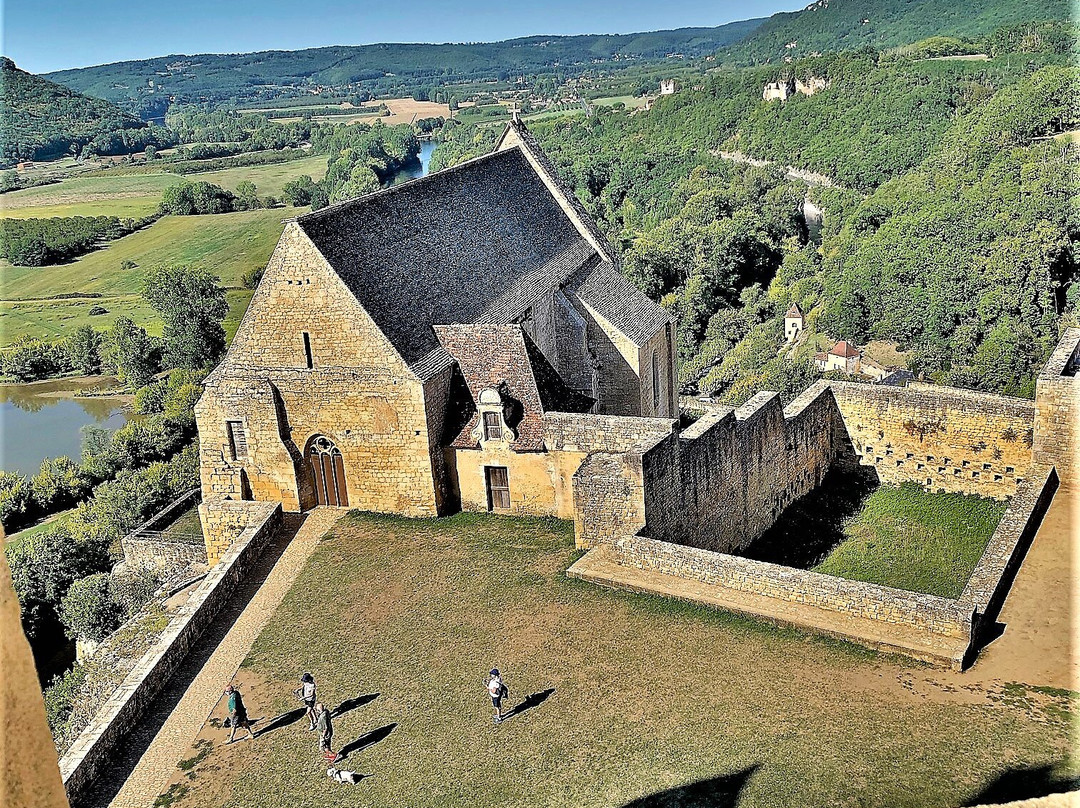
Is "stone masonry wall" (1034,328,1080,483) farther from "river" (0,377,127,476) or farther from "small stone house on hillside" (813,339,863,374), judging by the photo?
"river" (0,377,127,476)

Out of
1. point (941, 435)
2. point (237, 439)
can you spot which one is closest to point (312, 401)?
point (237, 439)

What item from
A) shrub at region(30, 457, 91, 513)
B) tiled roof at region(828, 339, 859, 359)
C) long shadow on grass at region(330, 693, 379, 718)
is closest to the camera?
long shadow on grass at region(330, 693, 379, 718)

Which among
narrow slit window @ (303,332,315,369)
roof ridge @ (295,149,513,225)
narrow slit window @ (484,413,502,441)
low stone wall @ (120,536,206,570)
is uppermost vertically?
roof ridge @ (295,149,513,225)

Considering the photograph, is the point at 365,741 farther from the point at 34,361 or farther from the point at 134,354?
the point at 34,361

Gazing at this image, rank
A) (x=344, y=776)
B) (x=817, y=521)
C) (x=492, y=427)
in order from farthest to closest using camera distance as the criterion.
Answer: (x=817, y=521)
(x=492, y=427)
(x=344, y=776)

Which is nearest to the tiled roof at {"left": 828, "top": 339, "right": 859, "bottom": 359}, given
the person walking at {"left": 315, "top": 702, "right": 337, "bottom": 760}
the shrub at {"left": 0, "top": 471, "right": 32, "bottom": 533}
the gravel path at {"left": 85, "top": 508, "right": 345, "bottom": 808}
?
the gravel path at {"left": 85, "top": 508, "right": 345, "bottom": 808}

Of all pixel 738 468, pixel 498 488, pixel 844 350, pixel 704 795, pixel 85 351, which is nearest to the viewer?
pixel 704 795

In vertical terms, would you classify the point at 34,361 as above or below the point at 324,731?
below

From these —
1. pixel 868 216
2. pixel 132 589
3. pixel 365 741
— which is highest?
pixel 868 216
